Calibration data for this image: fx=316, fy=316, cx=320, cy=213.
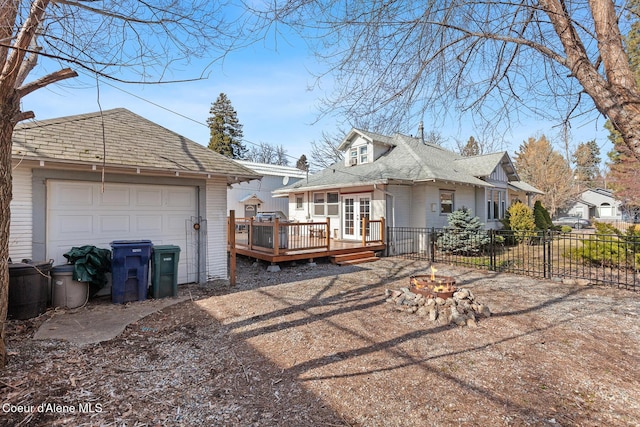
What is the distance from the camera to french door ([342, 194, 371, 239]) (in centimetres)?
1342

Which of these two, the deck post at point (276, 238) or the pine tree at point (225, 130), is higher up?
the pine tree at point (225, 130)

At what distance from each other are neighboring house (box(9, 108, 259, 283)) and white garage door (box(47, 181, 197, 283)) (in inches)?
0.6

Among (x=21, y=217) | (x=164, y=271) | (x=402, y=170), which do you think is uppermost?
(x=402, y=170)

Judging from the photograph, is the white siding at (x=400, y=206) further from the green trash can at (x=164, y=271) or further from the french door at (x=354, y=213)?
the green trash can at (x=164, y=271)

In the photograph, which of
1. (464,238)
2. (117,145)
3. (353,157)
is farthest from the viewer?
(353,157)

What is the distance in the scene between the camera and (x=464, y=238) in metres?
12.0

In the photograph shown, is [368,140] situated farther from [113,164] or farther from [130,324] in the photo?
[130,324]

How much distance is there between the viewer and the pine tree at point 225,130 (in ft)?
120

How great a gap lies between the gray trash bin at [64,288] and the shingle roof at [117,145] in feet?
6.47

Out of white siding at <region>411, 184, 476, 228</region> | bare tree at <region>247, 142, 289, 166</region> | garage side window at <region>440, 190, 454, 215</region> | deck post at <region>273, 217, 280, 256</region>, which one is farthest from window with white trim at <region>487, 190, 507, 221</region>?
bare tree at <region>247, 142, 289, 166</region>

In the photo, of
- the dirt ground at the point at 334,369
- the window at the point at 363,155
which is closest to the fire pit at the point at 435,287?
Result: the dirt ground at the point at 334,369

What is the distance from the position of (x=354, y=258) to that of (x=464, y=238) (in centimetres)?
440

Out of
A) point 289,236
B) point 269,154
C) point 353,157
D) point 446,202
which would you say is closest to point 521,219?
point 446,202

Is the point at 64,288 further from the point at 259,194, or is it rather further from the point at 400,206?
the point at 259,194
